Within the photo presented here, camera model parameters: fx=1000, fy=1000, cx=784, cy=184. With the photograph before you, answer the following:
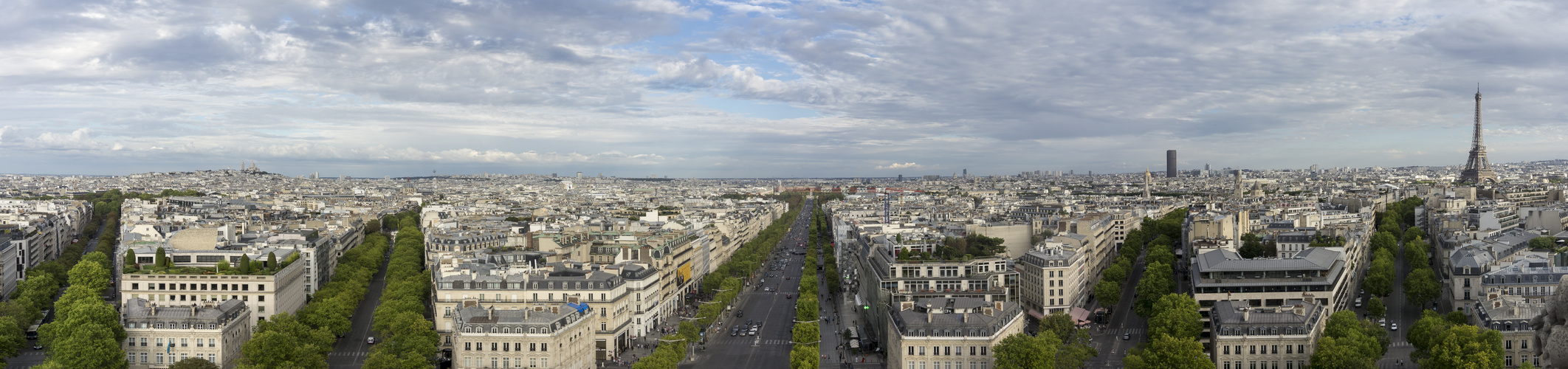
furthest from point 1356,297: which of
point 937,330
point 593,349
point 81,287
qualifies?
point 81,287

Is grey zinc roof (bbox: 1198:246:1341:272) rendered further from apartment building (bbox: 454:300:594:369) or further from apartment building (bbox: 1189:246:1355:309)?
apartment building (bbox: 454:300:594:369)

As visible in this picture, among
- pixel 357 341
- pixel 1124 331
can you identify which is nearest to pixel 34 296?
pixel 357 341

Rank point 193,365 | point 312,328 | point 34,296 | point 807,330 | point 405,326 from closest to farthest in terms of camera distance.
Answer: point 193,365 → point 405,326 → point 807,330 → point 312,328 → point 34,296

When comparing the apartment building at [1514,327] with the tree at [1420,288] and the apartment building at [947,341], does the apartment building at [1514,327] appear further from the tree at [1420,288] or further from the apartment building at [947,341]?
the apartment building at [947,341]

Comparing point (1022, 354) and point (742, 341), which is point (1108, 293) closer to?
point (1022, 354)

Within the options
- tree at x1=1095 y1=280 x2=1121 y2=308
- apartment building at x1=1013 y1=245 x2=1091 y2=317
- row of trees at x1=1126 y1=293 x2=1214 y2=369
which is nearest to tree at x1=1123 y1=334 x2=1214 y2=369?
row of trees at x1=1126 y1=293 x2=1214 y2=369

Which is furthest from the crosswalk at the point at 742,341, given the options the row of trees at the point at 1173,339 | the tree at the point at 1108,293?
the tree at the point at 1108,293
